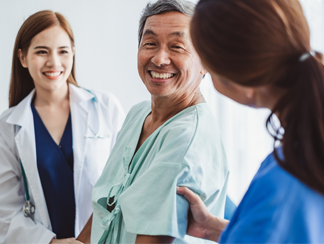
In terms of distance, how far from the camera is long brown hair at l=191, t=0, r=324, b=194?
1.66ft

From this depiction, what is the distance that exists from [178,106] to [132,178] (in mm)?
254

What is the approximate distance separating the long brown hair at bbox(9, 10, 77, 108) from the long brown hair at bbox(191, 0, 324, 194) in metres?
1.20

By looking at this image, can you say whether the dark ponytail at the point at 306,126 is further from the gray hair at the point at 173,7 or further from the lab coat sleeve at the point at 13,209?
the lab coat sleeve at the point at 13,209

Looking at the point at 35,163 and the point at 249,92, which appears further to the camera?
the point at 35,163

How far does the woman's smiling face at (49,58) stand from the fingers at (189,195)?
3.43 feet

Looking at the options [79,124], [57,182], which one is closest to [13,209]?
[57,182]

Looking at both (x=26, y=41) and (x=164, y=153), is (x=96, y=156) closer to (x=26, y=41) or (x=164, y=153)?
(x=26, y=41)

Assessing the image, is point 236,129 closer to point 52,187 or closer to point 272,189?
point 52,187

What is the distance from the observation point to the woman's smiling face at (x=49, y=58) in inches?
60.5

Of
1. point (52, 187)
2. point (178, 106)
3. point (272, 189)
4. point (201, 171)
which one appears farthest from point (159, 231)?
point (52, 187)

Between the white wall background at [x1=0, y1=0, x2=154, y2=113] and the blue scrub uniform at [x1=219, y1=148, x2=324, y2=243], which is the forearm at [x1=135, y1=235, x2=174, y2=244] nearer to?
the blue scrub uniform at [x1=219, y1=148, x2=324, y2=243]

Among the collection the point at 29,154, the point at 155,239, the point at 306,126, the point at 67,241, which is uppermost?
the point at 306,126

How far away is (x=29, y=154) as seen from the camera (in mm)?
1479

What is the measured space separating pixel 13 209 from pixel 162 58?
100 centimetres
